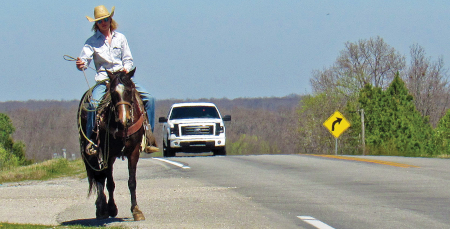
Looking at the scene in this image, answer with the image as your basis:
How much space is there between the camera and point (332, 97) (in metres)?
73.1

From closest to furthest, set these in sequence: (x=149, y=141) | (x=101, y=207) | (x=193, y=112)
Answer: (x=101, y=207) < (x=149, y=141) < (x=193, y=112)

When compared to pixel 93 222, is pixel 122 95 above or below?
above

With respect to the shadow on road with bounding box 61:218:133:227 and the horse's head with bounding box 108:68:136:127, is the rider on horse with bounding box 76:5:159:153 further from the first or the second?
the shadow on road with bounding box 61:218:133:227

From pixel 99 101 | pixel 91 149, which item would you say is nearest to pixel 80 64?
pixel 99 101

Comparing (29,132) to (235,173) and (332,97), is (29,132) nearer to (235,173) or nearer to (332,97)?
(332,97)

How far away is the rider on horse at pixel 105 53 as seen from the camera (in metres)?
8.67

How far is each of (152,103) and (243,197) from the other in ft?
8.24

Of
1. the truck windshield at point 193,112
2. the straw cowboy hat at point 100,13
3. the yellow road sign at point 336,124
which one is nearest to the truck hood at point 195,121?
the truck windshield at point 193,112

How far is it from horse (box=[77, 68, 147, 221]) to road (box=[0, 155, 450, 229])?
46 cm

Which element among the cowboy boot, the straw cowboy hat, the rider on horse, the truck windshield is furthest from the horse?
the truck windshield

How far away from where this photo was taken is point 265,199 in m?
10.4

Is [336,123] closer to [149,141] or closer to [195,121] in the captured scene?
[195,121]

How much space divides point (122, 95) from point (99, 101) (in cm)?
79

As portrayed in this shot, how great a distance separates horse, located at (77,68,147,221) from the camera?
25.8ft
